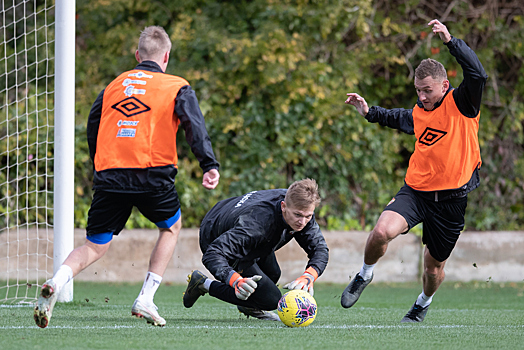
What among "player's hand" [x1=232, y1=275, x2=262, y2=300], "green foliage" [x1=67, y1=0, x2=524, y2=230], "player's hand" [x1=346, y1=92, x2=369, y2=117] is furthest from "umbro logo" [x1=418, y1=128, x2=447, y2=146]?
"green foliage" [x1=67, y1=0, x2=524, y2=230]

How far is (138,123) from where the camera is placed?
169 inches

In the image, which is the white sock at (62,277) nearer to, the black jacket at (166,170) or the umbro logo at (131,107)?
the black jacket at (166,170)

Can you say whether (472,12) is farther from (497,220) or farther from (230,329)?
(230,329)

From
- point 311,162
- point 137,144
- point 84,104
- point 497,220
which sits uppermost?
point 137,144

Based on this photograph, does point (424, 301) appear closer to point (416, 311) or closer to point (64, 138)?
point (416, 311)

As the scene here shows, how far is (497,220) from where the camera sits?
10.8 meters

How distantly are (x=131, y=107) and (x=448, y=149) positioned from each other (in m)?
2.42

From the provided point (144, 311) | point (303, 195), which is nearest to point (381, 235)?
point (303, 195)

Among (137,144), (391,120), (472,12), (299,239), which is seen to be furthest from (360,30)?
(137,144)

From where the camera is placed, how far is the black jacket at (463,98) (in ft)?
15.5

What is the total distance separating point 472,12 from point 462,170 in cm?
664

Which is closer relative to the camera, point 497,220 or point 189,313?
point 189,313

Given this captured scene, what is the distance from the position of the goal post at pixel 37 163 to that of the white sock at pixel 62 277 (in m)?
1.79

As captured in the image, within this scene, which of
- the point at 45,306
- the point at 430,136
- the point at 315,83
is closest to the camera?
the point at 45,306
